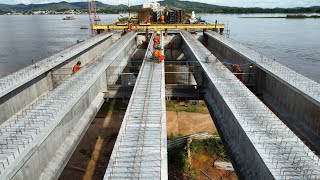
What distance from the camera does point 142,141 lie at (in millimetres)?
8156

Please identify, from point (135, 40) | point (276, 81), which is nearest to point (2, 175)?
point (276, 81)

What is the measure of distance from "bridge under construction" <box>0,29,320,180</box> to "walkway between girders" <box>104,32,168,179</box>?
0.03m

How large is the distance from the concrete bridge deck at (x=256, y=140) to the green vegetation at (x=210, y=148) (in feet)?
16.5

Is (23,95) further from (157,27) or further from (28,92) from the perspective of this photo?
(157,27)

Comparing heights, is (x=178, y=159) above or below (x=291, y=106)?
below

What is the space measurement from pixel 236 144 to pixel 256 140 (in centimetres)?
124

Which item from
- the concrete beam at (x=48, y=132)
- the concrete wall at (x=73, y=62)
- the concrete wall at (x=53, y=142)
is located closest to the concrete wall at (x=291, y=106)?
the concrete beam at (x=48, y=132)

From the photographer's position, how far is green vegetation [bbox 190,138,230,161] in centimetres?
1636

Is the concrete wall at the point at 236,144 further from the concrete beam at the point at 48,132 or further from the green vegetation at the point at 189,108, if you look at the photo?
the green vegetation at the point at 189,108

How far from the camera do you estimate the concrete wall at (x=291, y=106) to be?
10453 mm

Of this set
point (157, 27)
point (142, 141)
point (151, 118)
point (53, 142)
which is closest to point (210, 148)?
point (151, 118)

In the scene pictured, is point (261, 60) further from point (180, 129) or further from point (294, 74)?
point (180, 129)

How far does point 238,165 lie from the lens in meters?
8.41

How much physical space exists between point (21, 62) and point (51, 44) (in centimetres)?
1848
